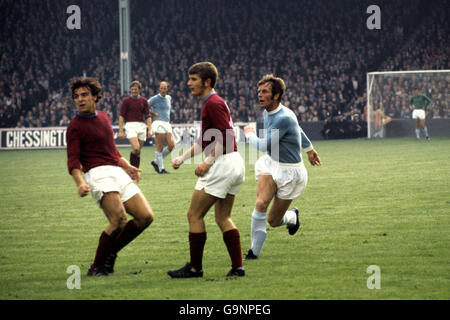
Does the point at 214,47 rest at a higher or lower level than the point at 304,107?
higher

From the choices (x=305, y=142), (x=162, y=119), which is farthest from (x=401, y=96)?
(x=305, y=142)

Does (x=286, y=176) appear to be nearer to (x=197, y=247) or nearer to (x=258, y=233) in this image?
(x=258, y=233)

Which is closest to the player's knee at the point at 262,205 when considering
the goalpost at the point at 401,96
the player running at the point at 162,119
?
the player running at the point at 162,119

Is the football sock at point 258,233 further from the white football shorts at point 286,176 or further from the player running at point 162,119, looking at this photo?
the player running at point 162,119

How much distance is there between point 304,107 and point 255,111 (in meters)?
2.38

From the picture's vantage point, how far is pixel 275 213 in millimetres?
7691

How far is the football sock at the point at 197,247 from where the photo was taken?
21.1 feet

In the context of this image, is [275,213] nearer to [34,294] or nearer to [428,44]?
[34,294]

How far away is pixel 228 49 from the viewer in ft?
126

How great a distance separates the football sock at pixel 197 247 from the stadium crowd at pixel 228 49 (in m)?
26.7

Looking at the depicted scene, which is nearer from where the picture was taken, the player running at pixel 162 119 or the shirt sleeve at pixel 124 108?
the shirt sleeve at pixel 124 108

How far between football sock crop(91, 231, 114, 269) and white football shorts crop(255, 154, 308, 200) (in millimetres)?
1872

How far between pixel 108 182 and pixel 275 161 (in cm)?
193
